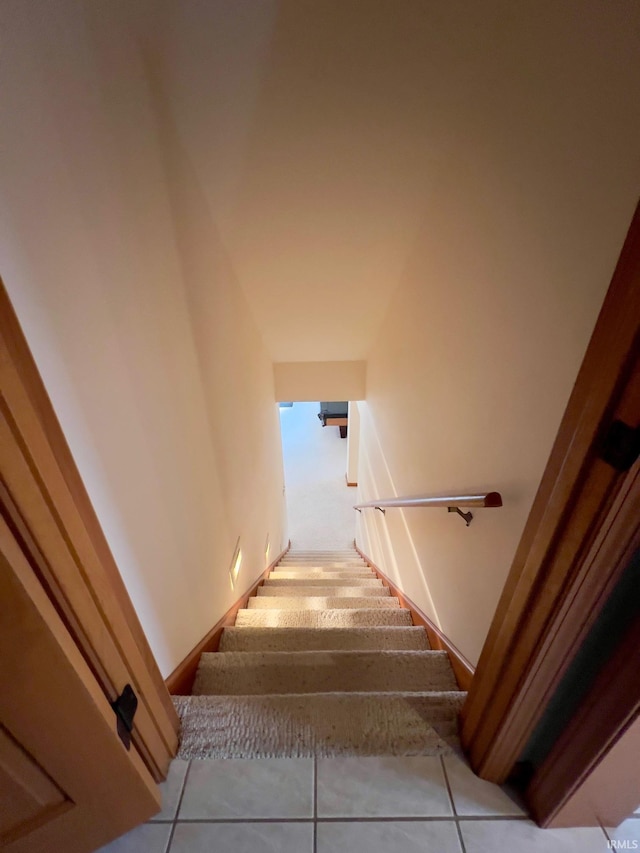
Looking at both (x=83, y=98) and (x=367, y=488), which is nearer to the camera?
(x=83, y=98)

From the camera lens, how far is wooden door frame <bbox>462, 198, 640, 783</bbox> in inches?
20.8

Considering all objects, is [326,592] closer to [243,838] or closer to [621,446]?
[243,838]

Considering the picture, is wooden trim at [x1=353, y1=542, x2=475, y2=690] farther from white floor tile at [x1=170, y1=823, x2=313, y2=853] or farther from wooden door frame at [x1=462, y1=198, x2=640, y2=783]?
white floor tile at [x1=170, y1=823, x2=313, y2=853]

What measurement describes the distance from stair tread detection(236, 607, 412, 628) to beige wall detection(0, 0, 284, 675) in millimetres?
389

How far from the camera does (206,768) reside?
99 centimetres

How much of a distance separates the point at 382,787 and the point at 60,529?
1040 mm

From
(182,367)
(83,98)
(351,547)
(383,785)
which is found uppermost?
(83,98)

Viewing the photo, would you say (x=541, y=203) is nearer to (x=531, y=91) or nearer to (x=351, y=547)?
(x=531, y=91)

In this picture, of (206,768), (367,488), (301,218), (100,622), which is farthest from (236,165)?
(367,488)

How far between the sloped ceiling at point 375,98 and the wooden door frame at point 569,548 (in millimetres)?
334

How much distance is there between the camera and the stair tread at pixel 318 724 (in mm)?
1026

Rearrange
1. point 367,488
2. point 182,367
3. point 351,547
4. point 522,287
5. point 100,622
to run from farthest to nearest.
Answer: point 351,547, point 367,488, point 182,367, point 522,287, point 100,622

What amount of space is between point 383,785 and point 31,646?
3.10 ft

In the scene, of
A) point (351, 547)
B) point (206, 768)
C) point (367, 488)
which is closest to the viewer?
point (206, 768)
